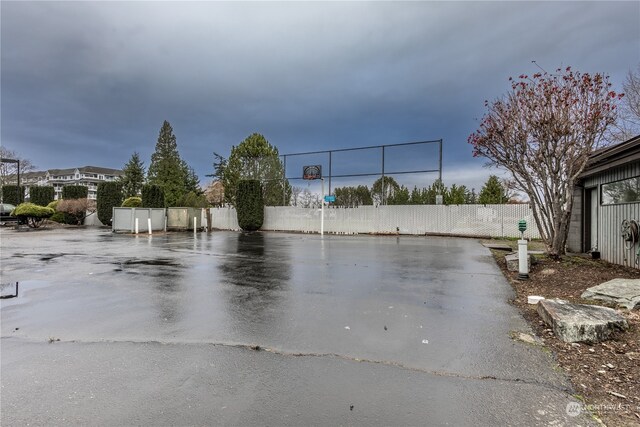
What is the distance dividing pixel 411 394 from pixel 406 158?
751 inches

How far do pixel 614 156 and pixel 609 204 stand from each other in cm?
144

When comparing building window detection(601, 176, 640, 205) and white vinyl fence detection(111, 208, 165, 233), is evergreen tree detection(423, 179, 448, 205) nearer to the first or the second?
building window detection(601, 176, 640, 205)

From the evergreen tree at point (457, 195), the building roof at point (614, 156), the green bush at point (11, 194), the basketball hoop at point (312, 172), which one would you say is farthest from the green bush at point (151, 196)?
the building roof at point (614, 156)

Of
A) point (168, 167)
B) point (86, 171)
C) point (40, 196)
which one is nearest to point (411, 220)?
point (40, 196)

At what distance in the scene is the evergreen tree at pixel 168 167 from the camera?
46.0 meters

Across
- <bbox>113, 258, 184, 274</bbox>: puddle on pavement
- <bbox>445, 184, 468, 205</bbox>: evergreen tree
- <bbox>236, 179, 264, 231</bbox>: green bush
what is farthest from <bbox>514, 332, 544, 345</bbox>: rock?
<bbox>236, 179, 264, 231</bbox>: green bush

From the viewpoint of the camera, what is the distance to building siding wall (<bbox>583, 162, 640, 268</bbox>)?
7523mm

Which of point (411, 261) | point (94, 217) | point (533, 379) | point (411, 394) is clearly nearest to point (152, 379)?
point (411, 394)

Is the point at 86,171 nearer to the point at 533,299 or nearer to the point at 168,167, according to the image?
the point at 168,167

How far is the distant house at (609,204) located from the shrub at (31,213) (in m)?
30.4

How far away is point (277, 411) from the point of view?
2406mm

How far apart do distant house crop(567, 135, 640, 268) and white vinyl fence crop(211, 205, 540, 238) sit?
6.28 metres

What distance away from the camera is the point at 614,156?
7.93m

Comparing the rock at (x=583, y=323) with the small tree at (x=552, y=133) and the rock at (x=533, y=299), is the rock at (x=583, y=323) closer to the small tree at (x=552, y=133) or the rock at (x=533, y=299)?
the rock at (x=533, y=299)
